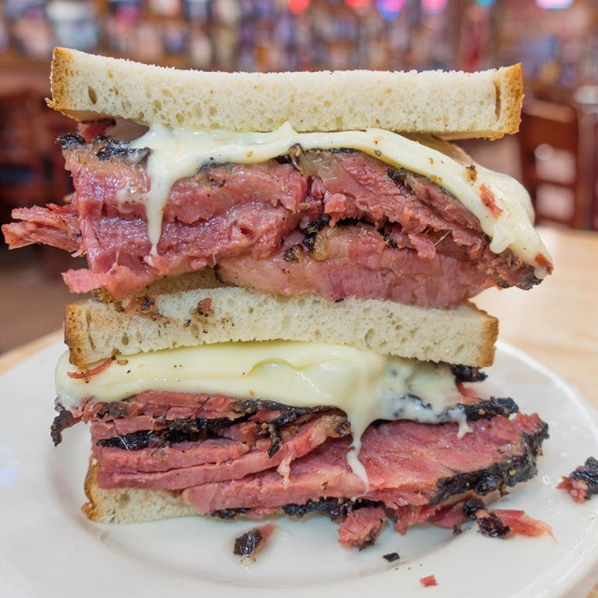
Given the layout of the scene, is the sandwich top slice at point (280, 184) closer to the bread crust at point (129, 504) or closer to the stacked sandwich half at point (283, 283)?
the stacked sandwich half at point (283, 283)

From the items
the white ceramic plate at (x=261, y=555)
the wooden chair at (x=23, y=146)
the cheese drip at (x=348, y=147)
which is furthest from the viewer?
the wooden chair at (x=23, y=146)

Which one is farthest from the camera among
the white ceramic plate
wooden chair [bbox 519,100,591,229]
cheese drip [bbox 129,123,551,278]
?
wooden chair [bbox 519,100,591,229]

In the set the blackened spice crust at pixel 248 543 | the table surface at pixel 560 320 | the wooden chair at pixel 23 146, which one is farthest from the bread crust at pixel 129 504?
the wooden chair at pixel 23 146

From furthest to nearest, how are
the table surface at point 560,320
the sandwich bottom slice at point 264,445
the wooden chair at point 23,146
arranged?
the wooden chair at point 23,146 < the table surface at point 560,320 < the sandwich bottom slice at point 264,445

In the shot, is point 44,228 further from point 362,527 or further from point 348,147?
point 362,527

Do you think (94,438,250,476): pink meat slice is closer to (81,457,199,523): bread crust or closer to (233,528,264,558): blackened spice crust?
(81,457,199,523): bread crust

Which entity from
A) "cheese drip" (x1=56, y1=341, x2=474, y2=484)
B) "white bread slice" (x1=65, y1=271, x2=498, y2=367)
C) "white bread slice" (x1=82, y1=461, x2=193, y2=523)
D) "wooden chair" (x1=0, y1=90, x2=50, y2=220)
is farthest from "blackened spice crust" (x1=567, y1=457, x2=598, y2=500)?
"wooden chair" (x1=0, y1=90, x2=50, y2=220)

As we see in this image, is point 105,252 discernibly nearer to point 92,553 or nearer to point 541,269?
point 92,553

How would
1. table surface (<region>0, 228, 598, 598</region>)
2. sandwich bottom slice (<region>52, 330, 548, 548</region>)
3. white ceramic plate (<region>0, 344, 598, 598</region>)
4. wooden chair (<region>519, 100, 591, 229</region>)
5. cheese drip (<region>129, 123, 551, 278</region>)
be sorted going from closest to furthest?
white ceramic plate (<region>0, 344, 598, 598</region>) → cheese drip (<region>129, 123, 551, 278</region>) → sandwich bottom slice (<region>52, 330, 548, 548</region>) → table surface (<region>0, 228, 598, 598</region>) → wooden chair (<region>519, 100, 591, 229</region>)

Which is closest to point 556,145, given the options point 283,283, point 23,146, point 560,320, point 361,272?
point 560,320
